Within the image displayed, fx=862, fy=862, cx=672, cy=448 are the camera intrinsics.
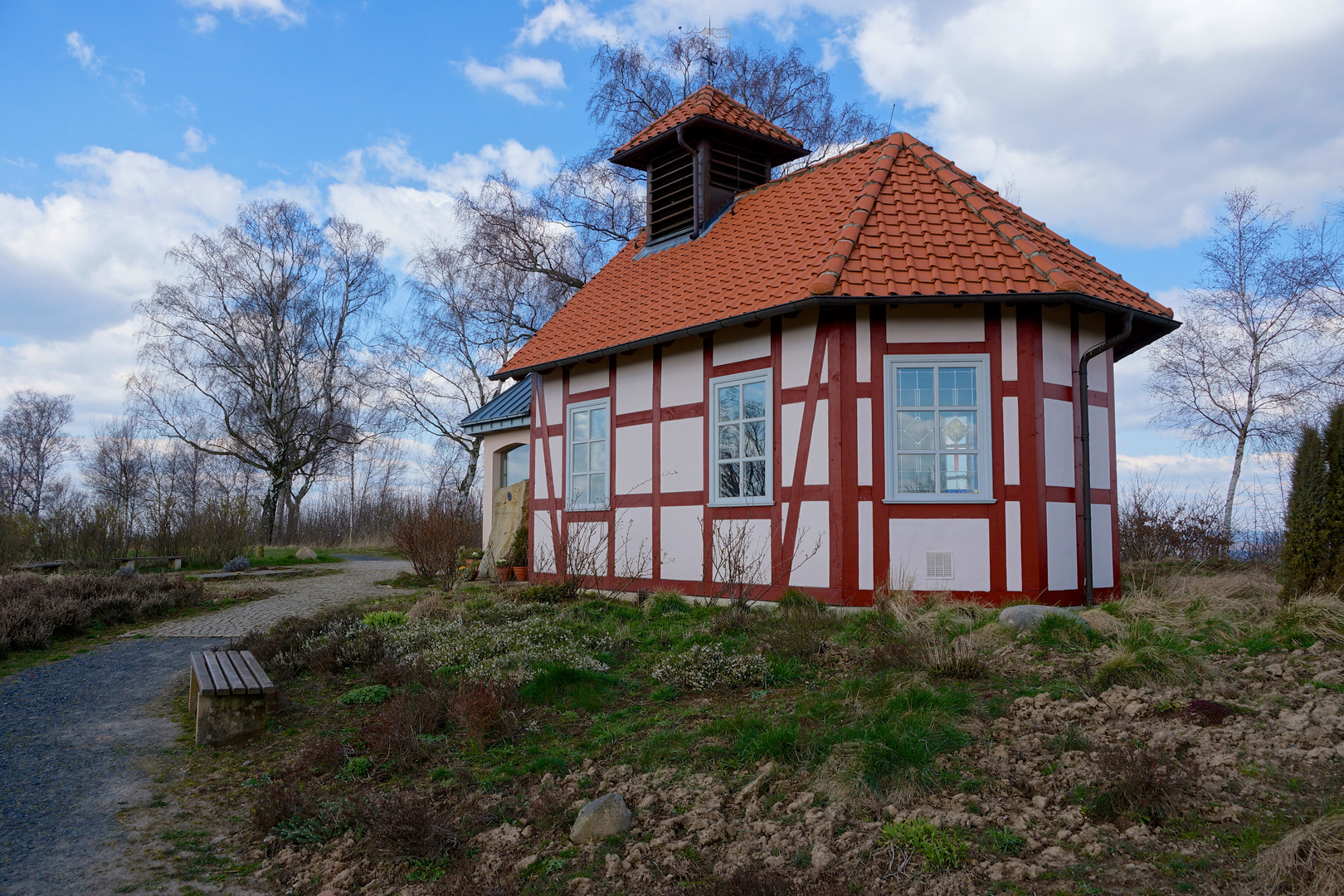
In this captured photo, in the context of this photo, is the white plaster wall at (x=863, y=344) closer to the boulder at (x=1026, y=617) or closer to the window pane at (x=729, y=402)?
the window pane at (x=729, y=402)

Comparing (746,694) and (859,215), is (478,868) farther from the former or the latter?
(859,215)

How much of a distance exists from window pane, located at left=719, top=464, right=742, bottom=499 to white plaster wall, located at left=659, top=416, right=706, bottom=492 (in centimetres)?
26

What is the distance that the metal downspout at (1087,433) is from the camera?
9.08 meters

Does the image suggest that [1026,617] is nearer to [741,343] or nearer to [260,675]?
[741,343]

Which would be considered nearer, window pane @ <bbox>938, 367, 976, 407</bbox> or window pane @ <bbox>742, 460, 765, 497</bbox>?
window pane @ <bbox>938, 367, 976, 407</bbox>

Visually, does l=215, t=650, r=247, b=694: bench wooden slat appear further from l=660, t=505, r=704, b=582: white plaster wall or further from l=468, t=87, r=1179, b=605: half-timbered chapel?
l=660, t=505, r=704, b=582: white plaster wall

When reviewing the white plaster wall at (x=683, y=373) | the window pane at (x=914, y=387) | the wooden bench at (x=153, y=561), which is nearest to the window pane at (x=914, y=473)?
the window pane at (x=914, y=387)

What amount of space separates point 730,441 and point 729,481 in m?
0.48

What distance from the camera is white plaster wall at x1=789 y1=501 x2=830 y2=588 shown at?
9.10 metres

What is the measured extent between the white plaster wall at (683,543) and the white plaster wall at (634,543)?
11.4 inches

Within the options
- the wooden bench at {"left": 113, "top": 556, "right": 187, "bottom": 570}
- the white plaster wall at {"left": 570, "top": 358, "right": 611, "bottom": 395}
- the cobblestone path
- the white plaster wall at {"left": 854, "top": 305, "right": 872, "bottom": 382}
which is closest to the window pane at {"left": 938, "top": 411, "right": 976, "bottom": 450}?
Answer: the white plaster wall at {"left": 854, "top": 305, "right": 872, "bottom": 382}

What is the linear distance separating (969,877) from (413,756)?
317cm

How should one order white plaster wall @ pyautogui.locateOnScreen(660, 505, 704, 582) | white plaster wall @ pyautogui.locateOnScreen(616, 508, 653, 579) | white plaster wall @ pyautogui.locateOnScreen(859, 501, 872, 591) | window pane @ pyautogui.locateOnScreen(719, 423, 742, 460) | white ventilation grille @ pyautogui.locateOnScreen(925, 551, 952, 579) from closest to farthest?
white ventilation grille @ pyautogui.locateOnScreen(925, 551, 952, 579), white plaster wall @ pyautogui.locateOnScreen(859, 501, 872, 591), window pane @ pyautogui.locateOnScreen(719, 423, 742, 460), white plaster wall @ pyautogui.locateOnScreen(660, 505, 704, 582), white plaster wall @ pyautogui.locateOnScreen(616, 508, 653, 579)

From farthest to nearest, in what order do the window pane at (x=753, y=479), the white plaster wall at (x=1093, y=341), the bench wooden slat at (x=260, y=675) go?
the window pane at (x=753, y=479) < the white plaster wall at (x=1093, y=341) < the bench wooden slat at (x=260, y=675)
